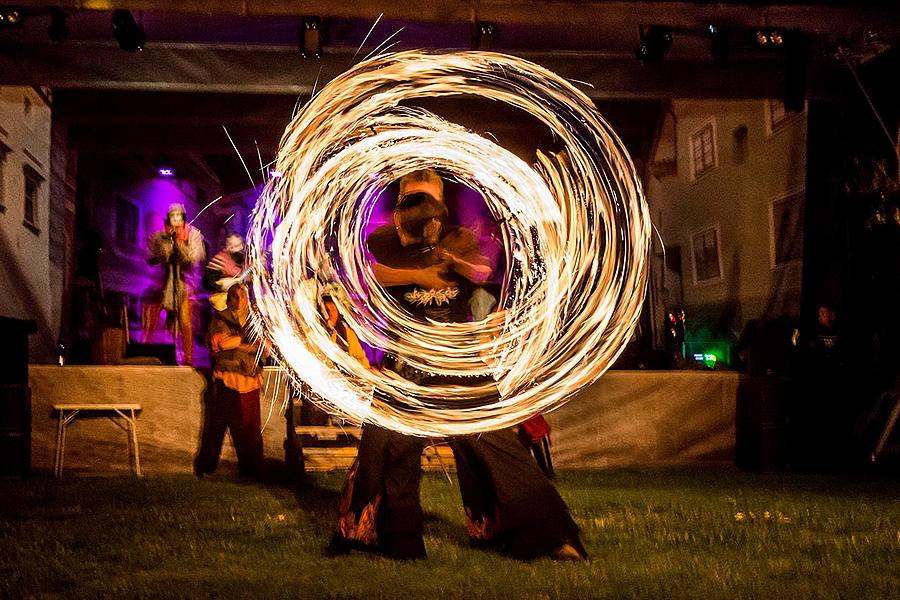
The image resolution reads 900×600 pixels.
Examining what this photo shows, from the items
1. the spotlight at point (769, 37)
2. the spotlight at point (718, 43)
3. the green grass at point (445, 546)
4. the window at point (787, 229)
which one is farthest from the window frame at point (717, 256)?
the green grass at point (445, 546)

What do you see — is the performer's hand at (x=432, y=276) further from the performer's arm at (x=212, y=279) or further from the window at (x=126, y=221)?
the window at (x=126, y=221)

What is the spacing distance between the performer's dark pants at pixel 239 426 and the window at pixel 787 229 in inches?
215

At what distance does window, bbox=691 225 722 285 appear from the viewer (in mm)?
11781

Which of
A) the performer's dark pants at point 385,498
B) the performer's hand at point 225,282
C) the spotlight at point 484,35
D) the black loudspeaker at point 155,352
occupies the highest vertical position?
the spotlight at point 484,35

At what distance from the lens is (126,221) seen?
16.4 meters

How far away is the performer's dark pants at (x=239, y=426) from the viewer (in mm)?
7754

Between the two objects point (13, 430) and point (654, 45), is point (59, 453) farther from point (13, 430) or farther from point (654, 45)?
point (654, 45)

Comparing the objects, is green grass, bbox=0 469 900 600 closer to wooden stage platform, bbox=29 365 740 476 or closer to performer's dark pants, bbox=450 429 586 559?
performer's dark pants, bbox=450 429 586 559

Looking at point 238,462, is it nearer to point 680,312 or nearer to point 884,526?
point 884,526

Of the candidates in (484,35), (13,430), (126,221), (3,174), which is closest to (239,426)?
(13,430)

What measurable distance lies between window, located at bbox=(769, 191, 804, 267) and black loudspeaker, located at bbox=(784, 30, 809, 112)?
1.17 m

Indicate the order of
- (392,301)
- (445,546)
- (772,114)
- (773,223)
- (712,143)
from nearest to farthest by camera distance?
1. (445,546)
2. (392,301)
3. (772,114)
4. (773,223)
5. (712,143)

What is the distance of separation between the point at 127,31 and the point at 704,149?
733 cm

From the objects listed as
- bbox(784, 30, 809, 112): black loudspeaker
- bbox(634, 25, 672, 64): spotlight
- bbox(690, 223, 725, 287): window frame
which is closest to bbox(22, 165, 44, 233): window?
bbox(634, 25, 672, 64): spotlight
